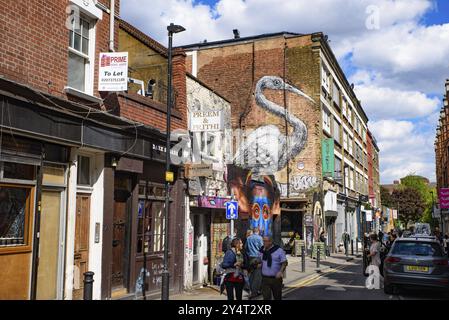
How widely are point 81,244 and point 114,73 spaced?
395 centimetres

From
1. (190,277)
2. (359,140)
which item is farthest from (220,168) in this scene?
(359,140)

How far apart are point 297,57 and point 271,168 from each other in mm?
7804

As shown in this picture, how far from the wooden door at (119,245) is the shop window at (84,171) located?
1084 mm

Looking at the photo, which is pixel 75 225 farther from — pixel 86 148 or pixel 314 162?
pixel 314 162

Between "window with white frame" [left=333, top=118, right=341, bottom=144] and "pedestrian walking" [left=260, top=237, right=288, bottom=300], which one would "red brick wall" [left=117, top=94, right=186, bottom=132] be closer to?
"pedestrian walking" [left=260, top=237, right=288, bottom=300]

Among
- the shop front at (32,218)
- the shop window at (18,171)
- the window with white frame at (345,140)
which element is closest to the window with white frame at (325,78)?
the window with white frame at (345,140)

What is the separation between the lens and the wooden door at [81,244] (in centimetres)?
1005

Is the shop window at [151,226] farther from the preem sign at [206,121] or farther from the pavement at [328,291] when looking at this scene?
the preem sign at [206,121]

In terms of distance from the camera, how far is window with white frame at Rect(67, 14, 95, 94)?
10.2m

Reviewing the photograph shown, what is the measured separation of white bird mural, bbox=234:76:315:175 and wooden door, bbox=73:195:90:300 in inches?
822

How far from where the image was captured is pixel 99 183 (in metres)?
10.7

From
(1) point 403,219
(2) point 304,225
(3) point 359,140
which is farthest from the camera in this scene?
(1) point 403,219

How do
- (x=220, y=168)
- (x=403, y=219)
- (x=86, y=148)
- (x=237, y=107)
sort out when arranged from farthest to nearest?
(x=403, y=219) < (x=237, y=107) < (x=220, y=168) < (x=86, y=148)

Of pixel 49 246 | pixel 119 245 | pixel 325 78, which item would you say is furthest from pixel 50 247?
pixel 325 78
